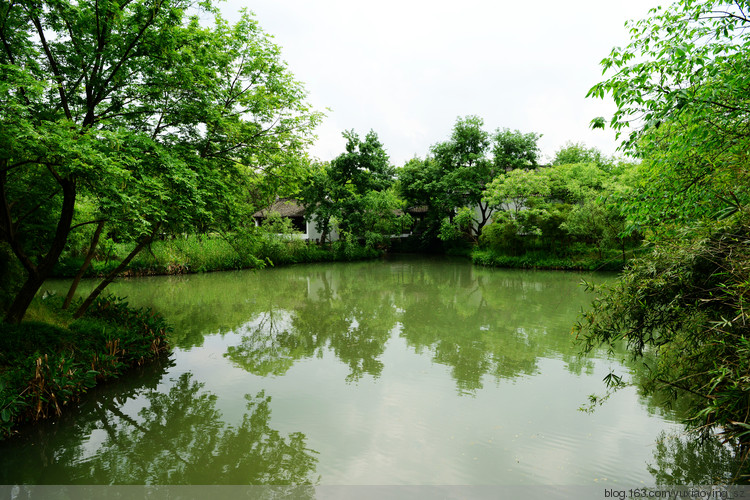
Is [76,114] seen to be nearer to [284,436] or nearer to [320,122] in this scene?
[320,122]

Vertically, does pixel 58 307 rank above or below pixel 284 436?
above

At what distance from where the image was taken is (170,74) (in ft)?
21.2

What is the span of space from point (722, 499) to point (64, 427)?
783 cm

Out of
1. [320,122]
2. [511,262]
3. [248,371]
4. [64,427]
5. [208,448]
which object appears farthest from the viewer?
[511,262]

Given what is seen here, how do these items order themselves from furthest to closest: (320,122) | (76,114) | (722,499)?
(320,122)
(76,114)
(722,499)

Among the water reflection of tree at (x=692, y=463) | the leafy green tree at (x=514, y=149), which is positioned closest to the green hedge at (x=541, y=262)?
the leafy green tree at (x=514, y=149)

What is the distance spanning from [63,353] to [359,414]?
184 inches

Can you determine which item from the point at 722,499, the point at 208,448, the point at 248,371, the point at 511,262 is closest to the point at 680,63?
the point at 722,499

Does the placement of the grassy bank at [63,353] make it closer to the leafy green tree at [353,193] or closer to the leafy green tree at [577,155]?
the leafy green tree at [353,193]

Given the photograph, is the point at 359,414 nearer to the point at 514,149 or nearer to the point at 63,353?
the point at 63,353

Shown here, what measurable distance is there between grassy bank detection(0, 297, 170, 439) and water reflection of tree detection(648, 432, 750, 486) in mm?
7730

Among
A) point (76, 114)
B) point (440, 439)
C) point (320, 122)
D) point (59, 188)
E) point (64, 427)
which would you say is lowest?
point (64, 427)

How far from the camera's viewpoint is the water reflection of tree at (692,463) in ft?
13.7

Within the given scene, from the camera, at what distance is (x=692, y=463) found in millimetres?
4469
